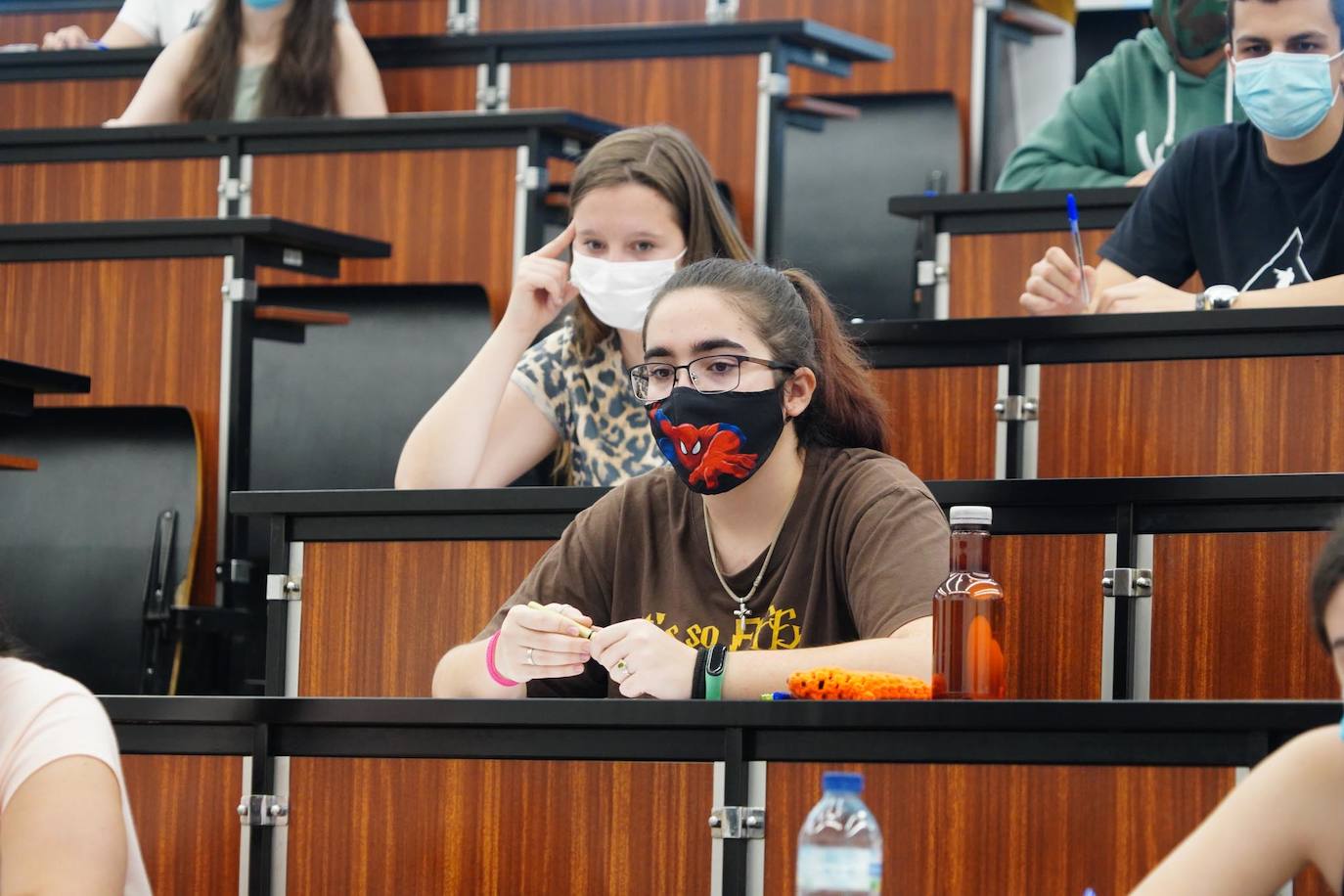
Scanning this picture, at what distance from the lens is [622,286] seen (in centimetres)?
311

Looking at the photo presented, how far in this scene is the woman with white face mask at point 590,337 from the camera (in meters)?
3.13

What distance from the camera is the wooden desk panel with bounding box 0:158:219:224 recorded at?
4375mm

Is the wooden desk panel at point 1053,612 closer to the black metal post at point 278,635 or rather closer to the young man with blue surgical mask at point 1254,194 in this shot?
the young man with blue surgical mask at point 1254,194

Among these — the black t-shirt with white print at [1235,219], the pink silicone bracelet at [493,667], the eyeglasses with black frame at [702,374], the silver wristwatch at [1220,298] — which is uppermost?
the black t-shirt with white print at [1235,219]

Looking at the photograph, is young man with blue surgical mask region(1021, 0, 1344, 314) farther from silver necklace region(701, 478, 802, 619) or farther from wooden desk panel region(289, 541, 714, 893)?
wooden desk panel region(289, 541, 714, 893)

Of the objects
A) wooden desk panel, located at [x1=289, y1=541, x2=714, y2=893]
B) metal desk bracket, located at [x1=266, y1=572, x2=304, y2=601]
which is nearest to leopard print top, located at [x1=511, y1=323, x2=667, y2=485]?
metal desk bracket, located at [x1=266, y1=572, x2=304, y2=601]

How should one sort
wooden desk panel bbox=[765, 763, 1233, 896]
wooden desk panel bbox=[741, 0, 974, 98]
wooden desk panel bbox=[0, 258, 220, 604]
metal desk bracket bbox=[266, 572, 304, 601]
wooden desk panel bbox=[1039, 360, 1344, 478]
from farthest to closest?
1. wooden desk panel bbox=[741, 0, 974, 98]
2. wooden desk panel bbox=[0, 258, 220, 604]
3. metal desk bracket bbox=[266, 572, 304, 601]
4. wooden desk panel bbox=[1039, 360, 1344, 478]
5. wooden desk panel bbox=[765, 763, 1233, 896]

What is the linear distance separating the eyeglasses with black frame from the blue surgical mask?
3.81 feet

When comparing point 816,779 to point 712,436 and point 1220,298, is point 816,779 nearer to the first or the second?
point 712,436

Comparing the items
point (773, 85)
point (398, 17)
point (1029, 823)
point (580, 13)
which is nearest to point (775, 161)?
point (773, 85)

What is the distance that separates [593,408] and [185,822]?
44.2 inches

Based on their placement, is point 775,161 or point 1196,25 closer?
point 1196,25

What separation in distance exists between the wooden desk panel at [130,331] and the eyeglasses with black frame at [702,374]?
157 cm

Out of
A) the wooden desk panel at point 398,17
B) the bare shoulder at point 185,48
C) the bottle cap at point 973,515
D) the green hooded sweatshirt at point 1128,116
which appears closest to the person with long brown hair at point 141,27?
the bare shoulder at point 185,48
